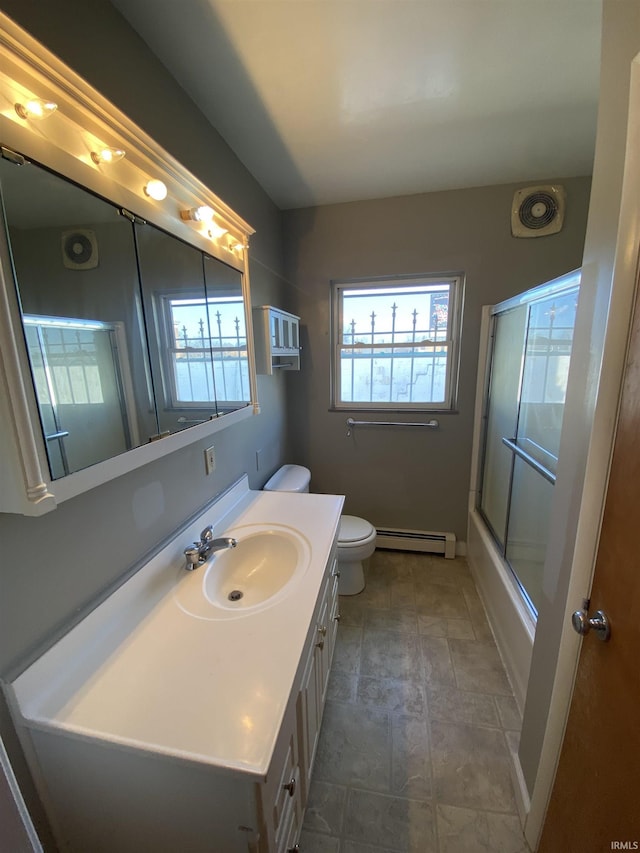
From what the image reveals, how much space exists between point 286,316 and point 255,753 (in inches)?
74.2

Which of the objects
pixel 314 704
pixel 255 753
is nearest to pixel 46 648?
pixel 255 753

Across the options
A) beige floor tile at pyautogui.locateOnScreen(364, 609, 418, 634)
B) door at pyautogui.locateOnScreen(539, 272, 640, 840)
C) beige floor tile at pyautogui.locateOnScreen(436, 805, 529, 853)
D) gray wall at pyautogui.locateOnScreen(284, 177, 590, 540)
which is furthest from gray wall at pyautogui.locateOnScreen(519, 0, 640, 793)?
gray wall at pyautogui.locateOnScreen(284, 177, 590, 540)

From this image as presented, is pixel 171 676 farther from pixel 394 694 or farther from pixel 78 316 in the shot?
pixel 394 694

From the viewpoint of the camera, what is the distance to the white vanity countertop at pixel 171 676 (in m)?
0.64

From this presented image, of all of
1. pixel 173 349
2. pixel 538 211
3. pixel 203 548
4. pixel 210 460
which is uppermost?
pixel 538 211

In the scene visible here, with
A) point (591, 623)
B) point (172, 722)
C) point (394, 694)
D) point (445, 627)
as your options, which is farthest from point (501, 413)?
point (172, 722)

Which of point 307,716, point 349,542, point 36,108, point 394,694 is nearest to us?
point 36,108

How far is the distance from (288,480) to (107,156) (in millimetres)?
1709

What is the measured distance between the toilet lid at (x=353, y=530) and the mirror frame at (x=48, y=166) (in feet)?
4.57

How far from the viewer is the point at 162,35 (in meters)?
1.04

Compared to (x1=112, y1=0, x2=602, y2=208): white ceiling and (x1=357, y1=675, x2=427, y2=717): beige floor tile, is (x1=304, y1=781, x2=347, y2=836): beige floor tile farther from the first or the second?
(x1=112, y1=0, x2=602, y2=208): white ceiling

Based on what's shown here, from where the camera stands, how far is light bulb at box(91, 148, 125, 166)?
0.76 meters

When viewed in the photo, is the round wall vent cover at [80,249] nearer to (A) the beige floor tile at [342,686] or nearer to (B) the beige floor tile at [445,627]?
(A) the beige floor tile at [342,686]

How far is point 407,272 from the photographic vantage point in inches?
87.5
